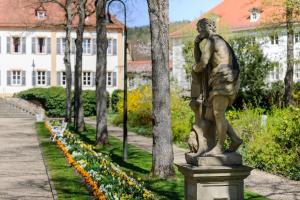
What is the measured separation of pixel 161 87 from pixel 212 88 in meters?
5.68

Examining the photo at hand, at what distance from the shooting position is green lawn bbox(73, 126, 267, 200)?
12.0m

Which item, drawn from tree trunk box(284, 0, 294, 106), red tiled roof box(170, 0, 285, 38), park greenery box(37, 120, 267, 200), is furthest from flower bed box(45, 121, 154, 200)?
Result: red tiled roof box(170, 0, 285, 38)

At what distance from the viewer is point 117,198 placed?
32.6ft

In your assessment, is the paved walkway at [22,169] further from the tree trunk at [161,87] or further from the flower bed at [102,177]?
the tree trunk at [161,87]

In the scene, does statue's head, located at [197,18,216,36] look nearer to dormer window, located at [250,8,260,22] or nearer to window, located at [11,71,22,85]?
dormer window, located at [250,8,260,22]

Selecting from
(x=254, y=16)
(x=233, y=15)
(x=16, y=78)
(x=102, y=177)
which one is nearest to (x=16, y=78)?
(x=16, y=78)

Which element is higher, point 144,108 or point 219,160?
point 144,108

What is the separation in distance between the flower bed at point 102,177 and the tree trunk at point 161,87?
986 millimetres

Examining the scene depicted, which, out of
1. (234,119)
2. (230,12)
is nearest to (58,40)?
(230,12)

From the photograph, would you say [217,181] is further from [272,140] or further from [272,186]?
[272,140]

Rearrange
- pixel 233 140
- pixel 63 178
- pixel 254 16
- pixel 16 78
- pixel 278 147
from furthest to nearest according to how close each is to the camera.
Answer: pixel 16 78 → pixel 254 16 → pixel 278 147 → pixel 63 178 → pixel 233 140

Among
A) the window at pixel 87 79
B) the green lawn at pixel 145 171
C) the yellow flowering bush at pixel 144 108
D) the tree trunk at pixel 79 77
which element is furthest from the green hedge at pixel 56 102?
the green lawn at pixel 145 171

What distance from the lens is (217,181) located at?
7961 millimetres

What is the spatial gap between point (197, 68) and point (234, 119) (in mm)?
12238
